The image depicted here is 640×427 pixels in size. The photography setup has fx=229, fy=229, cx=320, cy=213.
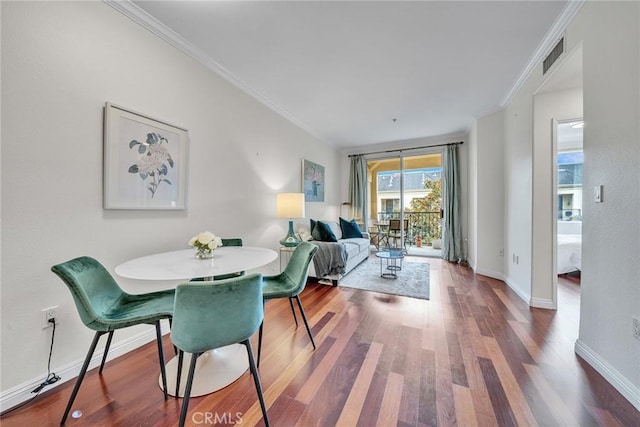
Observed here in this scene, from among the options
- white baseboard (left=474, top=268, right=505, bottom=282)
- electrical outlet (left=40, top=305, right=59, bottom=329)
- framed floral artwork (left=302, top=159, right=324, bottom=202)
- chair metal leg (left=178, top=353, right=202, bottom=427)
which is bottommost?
white baseboard (left=474, top=268, right=505, bottom=282)

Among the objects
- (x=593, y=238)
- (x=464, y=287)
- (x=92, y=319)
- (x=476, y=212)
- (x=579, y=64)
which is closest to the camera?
(x=92, y=319)

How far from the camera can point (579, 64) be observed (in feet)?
Result: 6.39

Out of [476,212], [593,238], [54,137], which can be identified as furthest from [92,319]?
[476,212]

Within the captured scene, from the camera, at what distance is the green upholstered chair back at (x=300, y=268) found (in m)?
1.73

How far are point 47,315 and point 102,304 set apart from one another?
0.35 meters

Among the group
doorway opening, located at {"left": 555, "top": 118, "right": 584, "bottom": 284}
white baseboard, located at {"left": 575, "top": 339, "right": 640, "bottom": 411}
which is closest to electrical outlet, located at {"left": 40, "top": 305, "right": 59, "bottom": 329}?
white baseboard, located at {"left": 575, "top": 339, "right": 640, "bottom": 411}

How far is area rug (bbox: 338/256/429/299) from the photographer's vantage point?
9.66 feet

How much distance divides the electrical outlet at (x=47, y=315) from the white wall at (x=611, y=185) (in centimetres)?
334

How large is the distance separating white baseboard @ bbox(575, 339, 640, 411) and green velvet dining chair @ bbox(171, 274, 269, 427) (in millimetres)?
1963

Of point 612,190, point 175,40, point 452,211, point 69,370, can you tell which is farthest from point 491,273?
point 175,40

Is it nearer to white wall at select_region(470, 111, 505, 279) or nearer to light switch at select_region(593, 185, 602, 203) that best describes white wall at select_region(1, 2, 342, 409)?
light switch at select_region(593, 185, 602, 203)

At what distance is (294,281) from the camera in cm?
183

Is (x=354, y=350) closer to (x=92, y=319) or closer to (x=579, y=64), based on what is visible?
(x=92, y=319)

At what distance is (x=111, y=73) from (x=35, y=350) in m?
1.83
